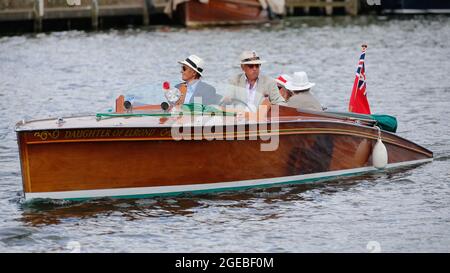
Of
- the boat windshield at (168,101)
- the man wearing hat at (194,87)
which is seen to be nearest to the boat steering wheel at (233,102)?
the boat windshield at (168,101)

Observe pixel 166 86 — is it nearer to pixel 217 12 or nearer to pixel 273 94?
pixel 273 94

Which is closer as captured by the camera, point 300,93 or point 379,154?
point 300,93

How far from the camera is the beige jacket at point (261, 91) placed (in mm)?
15621

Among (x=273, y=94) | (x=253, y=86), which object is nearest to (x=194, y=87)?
(x=253, y=86)

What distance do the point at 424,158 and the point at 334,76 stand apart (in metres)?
12.9

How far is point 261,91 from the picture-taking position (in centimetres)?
1568

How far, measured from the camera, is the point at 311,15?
49.6m

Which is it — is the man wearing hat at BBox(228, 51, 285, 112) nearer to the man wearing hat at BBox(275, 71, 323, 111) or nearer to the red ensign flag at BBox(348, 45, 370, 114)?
the man wearing hat at BBox(275, 71, 323, 111)

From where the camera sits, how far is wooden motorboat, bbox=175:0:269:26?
44781 millimetres

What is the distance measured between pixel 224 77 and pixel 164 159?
16.0m

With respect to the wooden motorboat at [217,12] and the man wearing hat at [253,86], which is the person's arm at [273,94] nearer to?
the man wearing hat at [253,86]

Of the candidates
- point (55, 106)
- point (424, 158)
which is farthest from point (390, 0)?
point (424, 158)

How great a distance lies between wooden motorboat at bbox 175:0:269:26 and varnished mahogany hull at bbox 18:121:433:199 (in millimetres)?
28970

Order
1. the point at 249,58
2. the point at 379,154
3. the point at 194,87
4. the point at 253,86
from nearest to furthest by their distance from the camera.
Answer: the point at 194,87
the point at 249,58
the point at 253,86
the point at 379,154
